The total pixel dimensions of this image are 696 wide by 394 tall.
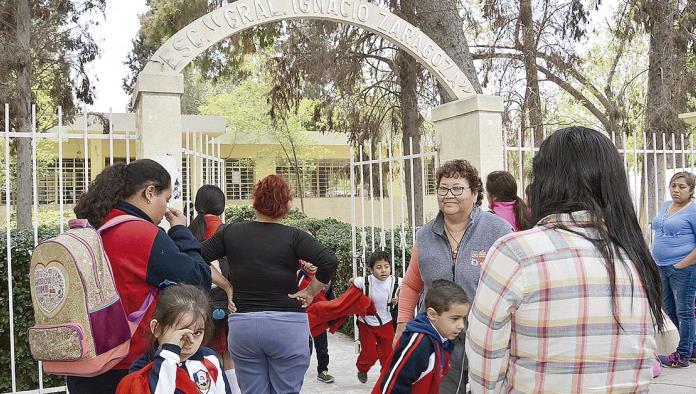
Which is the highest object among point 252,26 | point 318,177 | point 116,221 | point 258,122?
point 258,122

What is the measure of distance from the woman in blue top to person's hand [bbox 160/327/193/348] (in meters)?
5.13

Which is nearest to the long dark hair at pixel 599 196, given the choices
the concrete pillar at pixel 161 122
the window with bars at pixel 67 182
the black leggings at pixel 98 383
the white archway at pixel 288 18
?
the black leggings at pixel 98 383

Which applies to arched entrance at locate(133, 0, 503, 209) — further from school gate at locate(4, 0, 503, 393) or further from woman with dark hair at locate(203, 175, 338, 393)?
woman with dark hair at locate(203, 175, 338, 393)

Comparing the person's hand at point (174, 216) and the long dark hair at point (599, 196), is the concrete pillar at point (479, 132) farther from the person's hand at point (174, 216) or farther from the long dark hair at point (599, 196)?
the long dark hair at point (599, 196)

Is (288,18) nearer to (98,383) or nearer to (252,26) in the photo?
(252,26)

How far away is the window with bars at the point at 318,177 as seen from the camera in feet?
98.1

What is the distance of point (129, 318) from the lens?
8.91 ft

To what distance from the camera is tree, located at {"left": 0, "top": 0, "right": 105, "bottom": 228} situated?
422 inches

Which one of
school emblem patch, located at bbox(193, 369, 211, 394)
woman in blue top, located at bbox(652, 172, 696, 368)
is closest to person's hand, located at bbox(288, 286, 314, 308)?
school emblem patch, located at bbox(193, 369, 211, 394)

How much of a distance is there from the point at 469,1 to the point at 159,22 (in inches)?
321

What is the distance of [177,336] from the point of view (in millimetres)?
2412

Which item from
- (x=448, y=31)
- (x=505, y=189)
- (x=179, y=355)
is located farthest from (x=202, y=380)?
(x=448, y=31)

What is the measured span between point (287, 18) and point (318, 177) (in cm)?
2545

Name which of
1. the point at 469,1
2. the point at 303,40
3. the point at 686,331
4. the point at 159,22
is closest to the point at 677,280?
the point at 686,331
